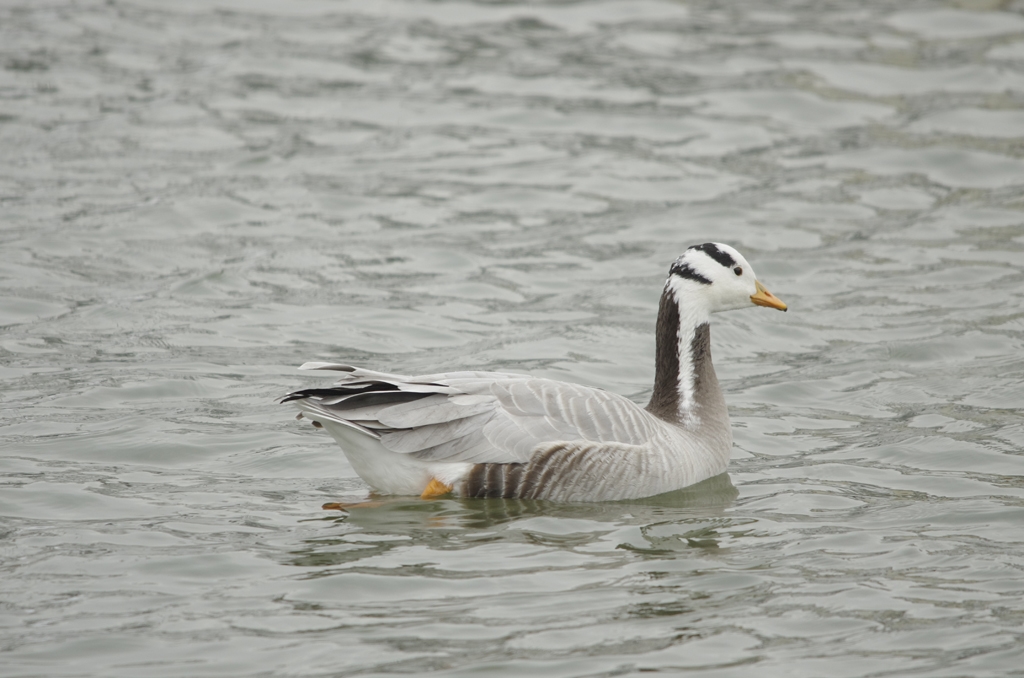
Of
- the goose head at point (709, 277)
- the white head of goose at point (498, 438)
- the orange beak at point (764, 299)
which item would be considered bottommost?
the white head of goose at point (498, 438)

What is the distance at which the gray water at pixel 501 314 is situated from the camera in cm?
698

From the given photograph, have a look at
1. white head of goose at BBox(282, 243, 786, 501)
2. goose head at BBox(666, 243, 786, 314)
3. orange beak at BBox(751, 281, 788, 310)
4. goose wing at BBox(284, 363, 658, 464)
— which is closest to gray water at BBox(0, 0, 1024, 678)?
white head of goose at BBox(282, 243, 786, 501)

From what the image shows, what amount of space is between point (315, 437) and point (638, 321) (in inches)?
162

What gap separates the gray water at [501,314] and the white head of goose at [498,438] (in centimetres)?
21

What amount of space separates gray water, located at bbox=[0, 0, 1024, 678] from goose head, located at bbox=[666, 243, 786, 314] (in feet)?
4.50

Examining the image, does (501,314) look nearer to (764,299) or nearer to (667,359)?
(667,359)

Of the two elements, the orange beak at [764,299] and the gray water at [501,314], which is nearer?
the gray water at [501,314]

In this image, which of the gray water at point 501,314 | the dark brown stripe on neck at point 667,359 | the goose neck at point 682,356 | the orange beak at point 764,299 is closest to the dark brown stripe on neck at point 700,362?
the goose neck at point 682,356

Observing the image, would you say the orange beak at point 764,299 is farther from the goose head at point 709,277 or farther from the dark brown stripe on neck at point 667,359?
the dark brown stripe on neck at point 667,359

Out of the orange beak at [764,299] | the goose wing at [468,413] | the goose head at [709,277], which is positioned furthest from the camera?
the orange beak at [764,299]

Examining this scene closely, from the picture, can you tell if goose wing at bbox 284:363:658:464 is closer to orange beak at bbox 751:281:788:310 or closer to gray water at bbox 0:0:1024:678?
gray water at bbox 0:0:1024:678

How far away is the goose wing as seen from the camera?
8586mm

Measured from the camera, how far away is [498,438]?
878 cm

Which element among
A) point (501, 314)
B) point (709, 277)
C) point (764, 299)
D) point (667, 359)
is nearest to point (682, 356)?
point (667, 359)
